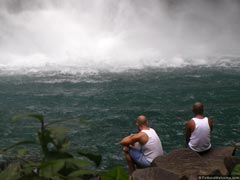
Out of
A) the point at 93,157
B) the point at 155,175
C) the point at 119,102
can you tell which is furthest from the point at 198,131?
the point at 119,102

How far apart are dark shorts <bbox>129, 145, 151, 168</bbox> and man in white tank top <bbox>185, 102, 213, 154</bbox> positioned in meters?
0.94

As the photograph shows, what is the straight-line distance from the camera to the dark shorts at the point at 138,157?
705 cm

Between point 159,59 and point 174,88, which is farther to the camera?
point 159,59

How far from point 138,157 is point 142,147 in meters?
0.18

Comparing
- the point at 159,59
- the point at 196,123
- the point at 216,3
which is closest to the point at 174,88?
the point at 159,59

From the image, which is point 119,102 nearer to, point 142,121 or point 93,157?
point 142,121

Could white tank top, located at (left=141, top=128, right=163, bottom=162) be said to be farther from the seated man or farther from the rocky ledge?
the rocky ledge

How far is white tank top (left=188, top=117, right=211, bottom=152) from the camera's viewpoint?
7.32 metres

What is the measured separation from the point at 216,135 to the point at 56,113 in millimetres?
5224

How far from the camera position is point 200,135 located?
24.1 ft

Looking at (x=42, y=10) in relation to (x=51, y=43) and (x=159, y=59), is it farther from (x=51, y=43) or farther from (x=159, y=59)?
(x=159, y=59)

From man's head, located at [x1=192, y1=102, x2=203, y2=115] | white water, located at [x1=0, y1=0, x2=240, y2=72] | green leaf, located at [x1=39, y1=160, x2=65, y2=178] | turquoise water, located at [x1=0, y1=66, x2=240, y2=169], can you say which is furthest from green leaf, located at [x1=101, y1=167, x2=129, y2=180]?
white water, located at [x1=0, y1=0, x2=240, y2=72]

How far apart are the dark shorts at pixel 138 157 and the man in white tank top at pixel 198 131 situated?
944 mm

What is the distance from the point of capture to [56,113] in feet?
44.4
